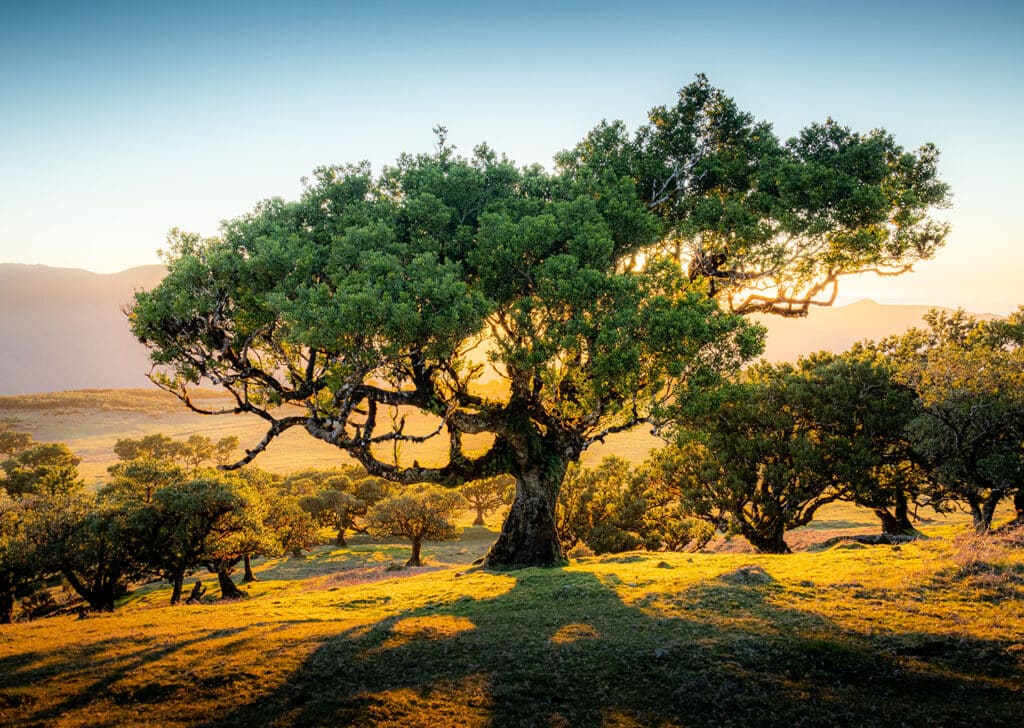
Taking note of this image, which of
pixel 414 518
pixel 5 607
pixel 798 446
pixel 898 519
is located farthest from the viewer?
pixel 414 518

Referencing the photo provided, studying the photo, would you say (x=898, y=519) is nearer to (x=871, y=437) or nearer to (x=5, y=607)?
(x=871, y=437)

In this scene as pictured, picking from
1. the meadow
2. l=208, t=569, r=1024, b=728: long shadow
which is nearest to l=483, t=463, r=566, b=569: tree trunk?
the meadow

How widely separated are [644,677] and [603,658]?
4.54 ft

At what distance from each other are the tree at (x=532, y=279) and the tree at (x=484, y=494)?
52246mm

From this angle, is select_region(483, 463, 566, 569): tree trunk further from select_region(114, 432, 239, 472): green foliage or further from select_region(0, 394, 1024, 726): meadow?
select_region(114, 432, 239, 472): green foliage

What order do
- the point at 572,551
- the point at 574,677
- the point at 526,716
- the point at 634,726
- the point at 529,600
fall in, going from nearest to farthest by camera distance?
the point at 634,726, the point at 526,716, the point at 574,677, the point at 529,600, the point at 572,551

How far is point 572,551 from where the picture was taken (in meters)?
45.6

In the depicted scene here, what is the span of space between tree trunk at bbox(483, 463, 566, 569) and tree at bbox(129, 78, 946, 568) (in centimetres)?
12

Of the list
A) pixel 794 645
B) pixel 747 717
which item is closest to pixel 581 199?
pixel 794 645

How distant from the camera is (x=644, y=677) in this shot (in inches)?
452

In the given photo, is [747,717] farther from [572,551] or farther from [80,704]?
[572,551]

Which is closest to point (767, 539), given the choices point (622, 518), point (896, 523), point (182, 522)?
point (896, 523)

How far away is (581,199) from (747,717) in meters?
19.4

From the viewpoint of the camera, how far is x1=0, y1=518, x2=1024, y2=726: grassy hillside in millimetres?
10070
